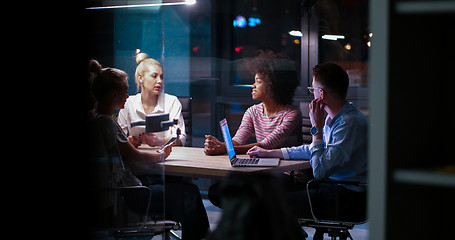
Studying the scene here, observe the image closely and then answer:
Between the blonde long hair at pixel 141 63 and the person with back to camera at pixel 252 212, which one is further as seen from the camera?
the blonde long hair at pixel 141 63

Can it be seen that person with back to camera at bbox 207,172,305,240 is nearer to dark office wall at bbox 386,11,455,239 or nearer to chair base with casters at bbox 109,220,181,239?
dark office wall at bbox 386,11,455,239

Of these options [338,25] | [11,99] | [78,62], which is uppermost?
[338,25]

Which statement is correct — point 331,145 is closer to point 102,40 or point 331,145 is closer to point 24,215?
point 102,40

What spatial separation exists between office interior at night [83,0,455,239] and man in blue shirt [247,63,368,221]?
15 cm

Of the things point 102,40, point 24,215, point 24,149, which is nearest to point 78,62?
point 102,40

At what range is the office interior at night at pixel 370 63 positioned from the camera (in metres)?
1.73

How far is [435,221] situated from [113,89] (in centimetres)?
168

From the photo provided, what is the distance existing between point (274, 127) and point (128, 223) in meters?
1.45

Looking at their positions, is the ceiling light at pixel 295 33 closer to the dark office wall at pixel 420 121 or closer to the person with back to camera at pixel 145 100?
the person with back to camera at pixel 145 100

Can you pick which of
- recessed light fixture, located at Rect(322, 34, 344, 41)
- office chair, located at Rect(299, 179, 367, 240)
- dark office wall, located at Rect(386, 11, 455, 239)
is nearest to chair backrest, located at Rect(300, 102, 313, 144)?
office chair, located at Rect(299, 179, 367, 240)

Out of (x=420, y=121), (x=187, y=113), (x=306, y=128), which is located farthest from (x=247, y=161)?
(x=420, y=121)

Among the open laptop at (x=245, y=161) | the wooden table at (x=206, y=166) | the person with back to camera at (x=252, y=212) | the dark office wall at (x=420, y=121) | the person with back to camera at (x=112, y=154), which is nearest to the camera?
the person with back to camera at (x=252, y=212)

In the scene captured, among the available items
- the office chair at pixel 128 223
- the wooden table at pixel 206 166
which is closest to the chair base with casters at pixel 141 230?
the office chair at pixel 128 223

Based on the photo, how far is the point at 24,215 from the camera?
8.09 ft
